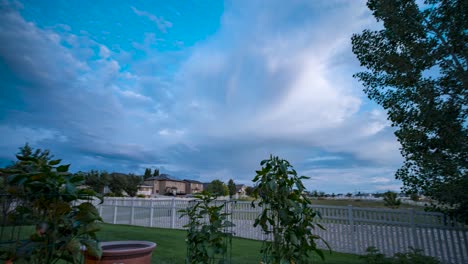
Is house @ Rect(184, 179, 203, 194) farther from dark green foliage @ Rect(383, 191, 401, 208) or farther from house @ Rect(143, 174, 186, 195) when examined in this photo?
dark green foliage @ Rect(383, 191, 401, 208)

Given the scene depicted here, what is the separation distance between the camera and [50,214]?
1.54m

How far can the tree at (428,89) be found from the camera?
3.88 m

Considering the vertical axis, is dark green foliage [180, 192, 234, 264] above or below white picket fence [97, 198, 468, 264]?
above

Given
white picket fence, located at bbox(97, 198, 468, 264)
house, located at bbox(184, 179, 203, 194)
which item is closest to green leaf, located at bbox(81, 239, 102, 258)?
white picket fence, located at bbox(97, 198, 468, 264)

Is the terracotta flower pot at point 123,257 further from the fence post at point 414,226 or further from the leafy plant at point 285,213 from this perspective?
the fence post at point 414,226

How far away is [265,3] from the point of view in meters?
5.34

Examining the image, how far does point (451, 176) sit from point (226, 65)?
532cm

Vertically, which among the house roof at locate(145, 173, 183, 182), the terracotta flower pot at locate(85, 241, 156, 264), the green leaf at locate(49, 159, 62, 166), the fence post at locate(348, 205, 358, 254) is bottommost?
the fence post at locate(348, 205, 358, 254)

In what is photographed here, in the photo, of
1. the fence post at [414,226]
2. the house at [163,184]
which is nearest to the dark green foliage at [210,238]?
the fence post at [414,226]

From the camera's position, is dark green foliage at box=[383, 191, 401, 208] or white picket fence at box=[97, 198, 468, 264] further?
dark green foliage at box=[383, 191, 401, 208]

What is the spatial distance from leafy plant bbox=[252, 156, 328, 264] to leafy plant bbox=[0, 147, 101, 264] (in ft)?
4.86

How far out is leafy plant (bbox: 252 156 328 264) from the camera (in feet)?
7.34

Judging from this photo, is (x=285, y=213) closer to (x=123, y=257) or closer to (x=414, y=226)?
(x=123, y=257)

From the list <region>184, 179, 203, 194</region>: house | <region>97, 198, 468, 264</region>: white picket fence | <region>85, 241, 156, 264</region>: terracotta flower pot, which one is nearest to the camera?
<region>85, 241, 156, 264</region>: terracotta flower pot
